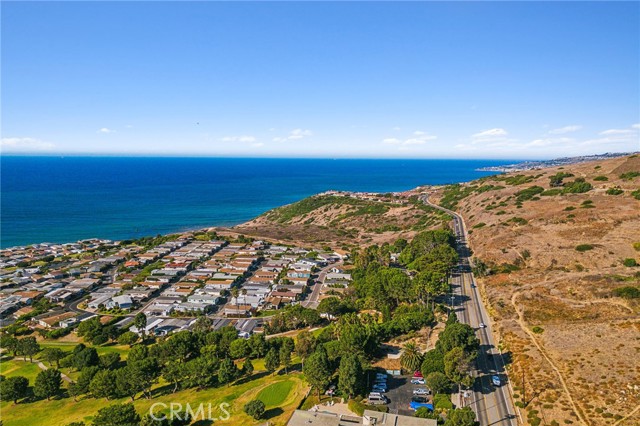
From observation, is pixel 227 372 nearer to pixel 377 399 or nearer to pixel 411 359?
pixel 377 399

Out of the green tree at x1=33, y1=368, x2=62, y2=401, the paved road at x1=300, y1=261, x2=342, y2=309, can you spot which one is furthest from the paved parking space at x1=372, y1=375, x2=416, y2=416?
the green tree at x1=33, y1=368, x2=62, y2=401

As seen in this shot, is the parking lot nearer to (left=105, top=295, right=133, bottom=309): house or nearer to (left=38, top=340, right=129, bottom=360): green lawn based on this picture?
(left=38, top=340, right=129, bottom=360): green lawn

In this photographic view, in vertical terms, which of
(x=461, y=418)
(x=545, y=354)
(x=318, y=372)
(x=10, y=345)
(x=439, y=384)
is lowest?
(x=10, y=345)

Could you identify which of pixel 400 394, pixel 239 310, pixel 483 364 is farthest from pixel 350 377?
pixel 239 310

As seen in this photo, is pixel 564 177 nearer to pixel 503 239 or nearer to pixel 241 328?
pixel 503 239

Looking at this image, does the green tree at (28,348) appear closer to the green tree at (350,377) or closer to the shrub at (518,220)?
the green tree at (350,377)

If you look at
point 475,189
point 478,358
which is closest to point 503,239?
point 478,358
